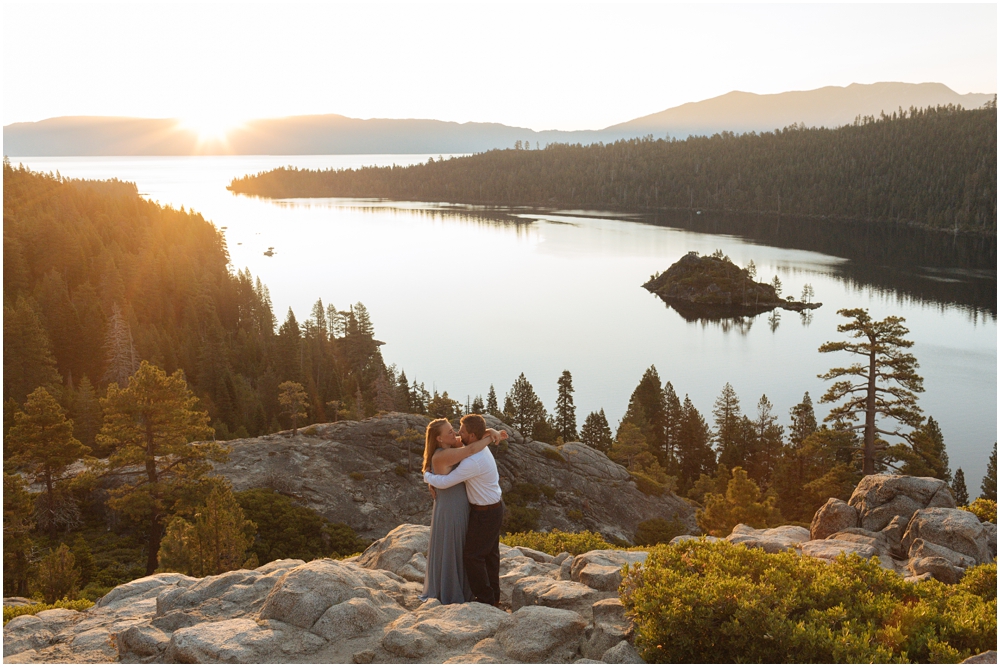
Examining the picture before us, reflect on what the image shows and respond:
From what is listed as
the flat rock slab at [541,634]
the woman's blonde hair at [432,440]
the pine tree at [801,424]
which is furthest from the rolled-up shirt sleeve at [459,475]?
the pine tree at [801,424]

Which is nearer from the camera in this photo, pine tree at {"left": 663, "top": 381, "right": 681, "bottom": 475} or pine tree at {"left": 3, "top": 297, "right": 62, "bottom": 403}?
pine tree at {"left": 3, "top": 297, "right": 62, "bottom": 403}

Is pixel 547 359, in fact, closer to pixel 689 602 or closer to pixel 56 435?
pixel 56 435

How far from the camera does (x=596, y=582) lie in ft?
35.9

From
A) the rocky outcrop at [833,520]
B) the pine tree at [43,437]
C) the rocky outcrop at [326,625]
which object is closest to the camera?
the rocky outcrop at [326,625]

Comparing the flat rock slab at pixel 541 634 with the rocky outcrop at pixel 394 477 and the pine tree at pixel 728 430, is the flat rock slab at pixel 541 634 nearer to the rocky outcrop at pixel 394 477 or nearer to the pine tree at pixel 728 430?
the rocky outcrop at pixel 394 477

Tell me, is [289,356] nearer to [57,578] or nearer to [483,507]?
[57,578]

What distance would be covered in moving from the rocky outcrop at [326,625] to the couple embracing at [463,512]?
48 cm

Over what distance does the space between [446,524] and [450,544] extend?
0.30 m

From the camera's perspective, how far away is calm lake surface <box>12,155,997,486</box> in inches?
2968

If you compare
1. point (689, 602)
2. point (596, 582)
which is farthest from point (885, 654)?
point (596, 582)

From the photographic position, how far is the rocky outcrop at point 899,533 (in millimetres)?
13641

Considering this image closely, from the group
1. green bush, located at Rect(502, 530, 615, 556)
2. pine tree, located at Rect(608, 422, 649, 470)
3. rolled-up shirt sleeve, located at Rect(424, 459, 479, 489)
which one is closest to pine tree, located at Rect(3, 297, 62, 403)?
pine tree, located at Rect(608, 422, 649, 470)

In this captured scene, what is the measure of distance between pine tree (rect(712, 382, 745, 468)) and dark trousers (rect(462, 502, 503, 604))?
5232 centimetres

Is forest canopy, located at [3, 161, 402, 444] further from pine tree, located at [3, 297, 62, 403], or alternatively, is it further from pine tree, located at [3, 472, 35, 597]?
pine tree, located at [3, 472, 35, 597]
